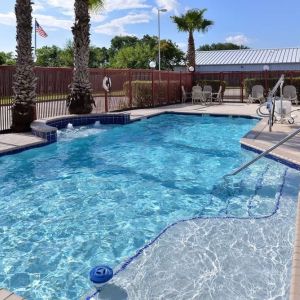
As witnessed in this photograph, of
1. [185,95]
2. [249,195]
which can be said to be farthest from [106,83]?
[249,195]

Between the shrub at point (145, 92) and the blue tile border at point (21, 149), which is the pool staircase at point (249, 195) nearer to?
the blue tile border at point (21, 149)

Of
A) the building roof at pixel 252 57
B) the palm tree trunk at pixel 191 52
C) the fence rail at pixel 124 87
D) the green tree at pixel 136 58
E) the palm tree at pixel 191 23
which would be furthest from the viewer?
the green tree at pixel 136 58

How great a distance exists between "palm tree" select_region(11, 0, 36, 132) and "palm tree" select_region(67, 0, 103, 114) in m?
2.83

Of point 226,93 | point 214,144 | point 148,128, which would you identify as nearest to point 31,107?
point 148,128

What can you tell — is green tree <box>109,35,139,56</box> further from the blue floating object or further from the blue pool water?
the blue floating object

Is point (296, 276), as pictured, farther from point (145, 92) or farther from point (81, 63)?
point (145, 92)

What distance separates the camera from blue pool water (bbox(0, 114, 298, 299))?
416cm

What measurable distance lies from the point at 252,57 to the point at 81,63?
41.8 metres

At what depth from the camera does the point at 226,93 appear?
24719 millimetres

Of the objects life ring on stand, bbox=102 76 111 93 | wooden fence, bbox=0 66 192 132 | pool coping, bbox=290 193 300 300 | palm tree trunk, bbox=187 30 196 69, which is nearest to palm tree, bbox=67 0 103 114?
wooden fence, bbox=0 66 192 132

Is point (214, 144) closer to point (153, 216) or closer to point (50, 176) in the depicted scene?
point (50, 176)

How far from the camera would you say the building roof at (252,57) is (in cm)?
4866

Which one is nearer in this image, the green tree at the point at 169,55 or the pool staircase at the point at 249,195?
the pool staircase at the point at 249,195

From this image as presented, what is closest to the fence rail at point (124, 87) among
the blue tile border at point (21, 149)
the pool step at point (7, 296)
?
the blue tile border at point (21, 149)
